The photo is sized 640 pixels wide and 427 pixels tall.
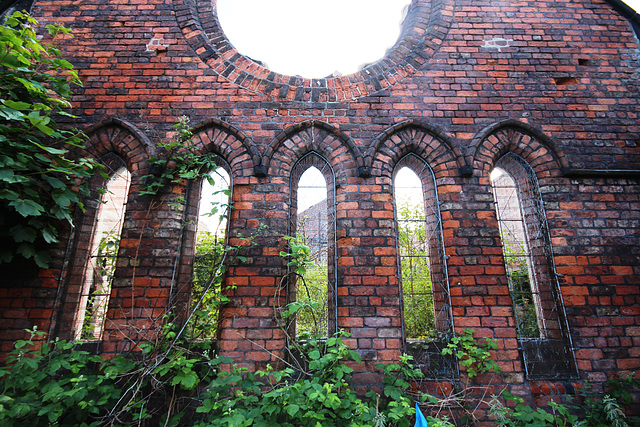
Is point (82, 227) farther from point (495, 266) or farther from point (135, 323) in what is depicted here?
point (495, 266)

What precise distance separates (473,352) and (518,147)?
222 centimetres

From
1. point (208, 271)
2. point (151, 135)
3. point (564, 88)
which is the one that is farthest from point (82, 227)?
point (564, 88)

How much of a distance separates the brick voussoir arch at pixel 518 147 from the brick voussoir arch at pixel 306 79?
112 centimetres

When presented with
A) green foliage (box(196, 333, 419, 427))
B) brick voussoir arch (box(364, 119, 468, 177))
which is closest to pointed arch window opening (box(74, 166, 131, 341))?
green foliage (box(196, 333, 419, 427))

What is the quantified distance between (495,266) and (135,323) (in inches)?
135

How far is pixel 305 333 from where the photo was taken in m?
2.89

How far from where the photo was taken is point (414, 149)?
3.40m

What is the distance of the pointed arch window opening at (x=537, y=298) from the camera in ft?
A: 9.83

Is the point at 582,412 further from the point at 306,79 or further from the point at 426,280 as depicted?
the point at 306,79

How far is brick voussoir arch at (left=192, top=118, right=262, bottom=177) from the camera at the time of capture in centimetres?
329

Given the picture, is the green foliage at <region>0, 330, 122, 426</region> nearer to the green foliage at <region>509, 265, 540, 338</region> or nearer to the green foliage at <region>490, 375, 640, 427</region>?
the green foliage at <region>490, 375, 640, 427</region>

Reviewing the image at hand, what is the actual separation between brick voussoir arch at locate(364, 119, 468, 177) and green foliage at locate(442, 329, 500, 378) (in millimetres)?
1620

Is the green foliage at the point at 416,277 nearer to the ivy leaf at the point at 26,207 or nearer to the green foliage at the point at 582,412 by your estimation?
the green foliage at the point at 582,412

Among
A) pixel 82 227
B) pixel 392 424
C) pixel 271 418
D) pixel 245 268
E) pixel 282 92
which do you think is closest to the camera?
pixel 271 418
